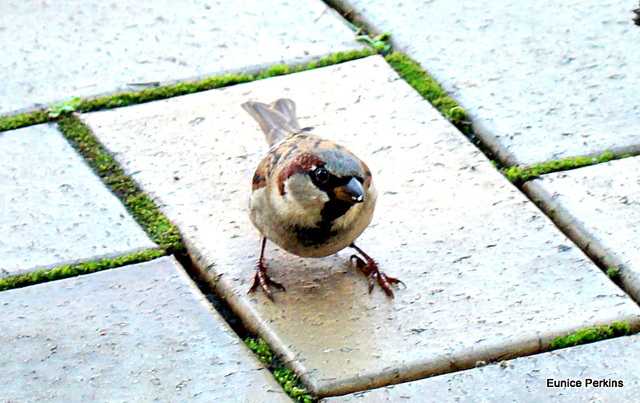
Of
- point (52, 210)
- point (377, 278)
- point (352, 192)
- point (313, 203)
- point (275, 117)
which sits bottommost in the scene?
point (52, 210)

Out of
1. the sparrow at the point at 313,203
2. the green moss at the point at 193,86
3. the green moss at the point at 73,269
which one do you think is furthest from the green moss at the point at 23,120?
the sparrow at the point at 313,203

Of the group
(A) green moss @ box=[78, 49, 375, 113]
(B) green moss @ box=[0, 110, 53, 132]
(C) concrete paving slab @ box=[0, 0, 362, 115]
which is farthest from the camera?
(C) concrete paving slab @ box=[0, 0, 362, 115]

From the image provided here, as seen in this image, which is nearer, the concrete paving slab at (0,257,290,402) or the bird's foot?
the concrete paving slab at (0,257,290,402)

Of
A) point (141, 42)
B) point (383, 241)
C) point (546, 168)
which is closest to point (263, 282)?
point (383, 241)

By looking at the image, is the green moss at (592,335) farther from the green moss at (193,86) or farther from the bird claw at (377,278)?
the green moss at (193,86)

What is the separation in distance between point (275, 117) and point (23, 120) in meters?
1.14

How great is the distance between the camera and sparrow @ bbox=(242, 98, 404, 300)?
9.52ft

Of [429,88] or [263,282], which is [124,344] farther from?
[429,88]

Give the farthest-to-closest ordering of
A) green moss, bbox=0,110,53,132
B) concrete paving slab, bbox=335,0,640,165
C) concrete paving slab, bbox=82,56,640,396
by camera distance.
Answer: green moss, bbox=0,110,53,132 < concrete paving slab, bbox=335,0,640,165 < concrete paving slab, bbox=82,56,640,396

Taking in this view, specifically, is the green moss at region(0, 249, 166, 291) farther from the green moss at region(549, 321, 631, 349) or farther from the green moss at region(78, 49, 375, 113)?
the green moss at region(549, 321, 631, 349)

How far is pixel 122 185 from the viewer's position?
370 cm

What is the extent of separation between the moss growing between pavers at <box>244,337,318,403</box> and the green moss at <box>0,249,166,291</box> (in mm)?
563

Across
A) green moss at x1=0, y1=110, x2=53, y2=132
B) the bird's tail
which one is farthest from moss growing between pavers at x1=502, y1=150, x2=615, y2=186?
green moss at x1=0, y1=110, x2=53, y2=132

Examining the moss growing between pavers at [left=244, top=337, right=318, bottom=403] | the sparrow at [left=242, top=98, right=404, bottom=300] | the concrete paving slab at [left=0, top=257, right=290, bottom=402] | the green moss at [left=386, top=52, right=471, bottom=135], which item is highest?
the sparrow at [left=242, top=98, right=404, bottom=300]
